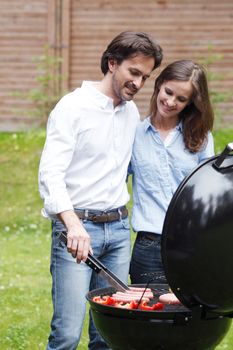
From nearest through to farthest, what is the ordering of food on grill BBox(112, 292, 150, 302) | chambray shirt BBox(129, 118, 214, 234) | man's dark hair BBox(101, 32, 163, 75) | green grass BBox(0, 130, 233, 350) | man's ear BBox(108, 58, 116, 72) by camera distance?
food on grill BBox(112, 292, 150, 302), man's dark hair BBox(101, 32, 163, 75), man's ear BBox(108, 58, 116, 72), chambray shirt BBox(129, 118, 214, 234), green grass BBox(0, 130, 233, 350)

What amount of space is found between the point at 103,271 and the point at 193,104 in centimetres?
93

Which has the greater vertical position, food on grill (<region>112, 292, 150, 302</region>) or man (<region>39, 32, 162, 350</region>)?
man (<region>39, 32, 162, 350</region>)

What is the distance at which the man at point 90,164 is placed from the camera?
151 inches

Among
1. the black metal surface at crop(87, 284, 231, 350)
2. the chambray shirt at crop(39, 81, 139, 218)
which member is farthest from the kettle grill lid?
the chambray shirt at crop(39, 81, 139, 218)

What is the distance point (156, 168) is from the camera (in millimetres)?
4098

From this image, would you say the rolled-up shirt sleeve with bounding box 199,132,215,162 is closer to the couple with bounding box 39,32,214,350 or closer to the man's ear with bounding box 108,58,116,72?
the couple with bounding box 39,32,214,350

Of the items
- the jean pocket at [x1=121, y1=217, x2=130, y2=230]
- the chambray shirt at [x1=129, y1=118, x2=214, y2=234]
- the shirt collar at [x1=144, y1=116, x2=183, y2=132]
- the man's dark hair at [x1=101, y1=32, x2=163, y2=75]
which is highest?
the man's dark hair at [x1=101, y1=32, x2=163, y2=75]

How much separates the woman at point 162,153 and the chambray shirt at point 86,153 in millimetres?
108

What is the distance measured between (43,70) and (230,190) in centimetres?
991

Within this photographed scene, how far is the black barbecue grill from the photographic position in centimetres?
323

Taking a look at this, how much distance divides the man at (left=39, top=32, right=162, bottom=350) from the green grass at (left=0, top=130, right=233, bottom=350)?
5.05 feet

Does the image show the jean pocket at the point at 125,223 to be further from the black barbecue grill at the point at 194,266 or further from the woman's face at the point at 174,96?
the black barbecue grill at the point at 194,266

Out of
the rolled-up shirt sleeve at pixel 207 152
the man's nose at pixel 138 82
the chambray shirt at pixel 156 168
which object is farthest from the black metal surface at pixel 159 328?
the man's nose at pixel 138 82

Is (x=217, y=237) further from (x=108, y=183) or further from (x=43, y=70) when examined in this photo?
(x=43, y=70)
